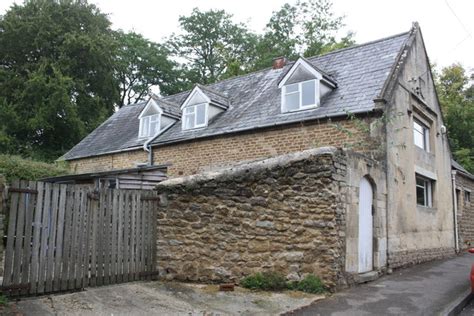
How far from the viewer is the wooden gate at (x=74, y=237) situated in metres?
5.98

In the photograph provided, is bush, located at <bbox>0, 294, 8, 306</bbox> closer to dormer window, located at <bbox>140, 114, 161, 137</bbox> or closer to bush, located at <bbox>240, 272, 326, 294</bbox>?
bush, located at <bbox>240, 272, 326, 294</bbox>

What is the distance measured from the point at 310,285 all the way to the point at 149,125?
43.9ft

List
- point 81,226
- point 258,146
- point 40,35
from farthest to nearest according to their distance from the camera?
point 40,35 → point 258,146 → point 81,226

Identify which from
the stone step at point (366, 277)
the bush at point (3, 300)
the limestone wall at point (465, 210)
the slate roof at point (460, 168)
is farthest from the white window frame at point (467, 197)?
the bush at point (3, 300)

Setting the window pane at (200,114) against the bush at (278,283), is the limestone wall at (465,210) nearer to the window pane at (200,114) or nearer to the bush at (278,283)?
the window pane at (200,114)

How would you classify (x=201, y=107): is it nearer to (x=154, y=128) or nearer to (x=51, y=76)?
(x=154, y=128)

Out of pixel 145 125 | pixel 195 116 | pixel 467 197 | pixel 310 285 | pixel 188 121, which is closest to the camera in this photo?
pixel 310 285

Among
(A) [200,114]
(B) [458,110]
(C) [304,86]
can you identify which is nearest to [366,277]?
(C) [304,86]

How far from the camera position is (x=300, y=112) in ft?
43.4

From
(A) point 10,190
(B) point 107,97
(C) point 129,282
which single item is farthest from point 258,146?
(B) point 107,97

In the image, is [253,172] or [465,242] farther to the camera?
[465,242]

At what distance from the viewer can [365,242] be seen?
9.07 m

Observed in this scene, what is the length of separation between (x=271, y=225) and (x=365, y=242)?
279cm

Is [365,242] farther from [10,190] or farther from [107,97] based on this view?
[107,97]
